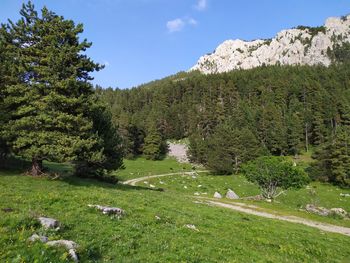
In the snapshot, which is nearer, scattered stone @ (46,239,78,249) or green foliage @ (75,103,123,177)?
scattered stone @ (46,239,78,249)

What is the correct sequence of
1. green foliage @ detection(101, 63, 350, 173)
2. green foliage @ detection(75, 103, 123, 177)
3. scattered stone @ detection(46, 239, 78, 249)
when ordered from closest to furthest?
scattered stone @ detection(46, 239, 78, 249)
green foliage @ detection(75, 103, 123, 177)
green foliage @ detection(101, 63, 350, 173)

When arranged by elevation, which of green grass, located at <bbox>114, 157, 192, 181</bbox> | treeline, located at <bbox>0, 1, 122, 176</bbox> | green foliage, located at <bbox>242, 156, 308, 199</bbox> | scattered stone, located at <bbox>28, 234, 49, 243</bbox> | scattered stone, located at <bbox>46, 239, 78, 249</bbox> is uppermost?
treeline, located at <bbox>0, 1, 122, 176</bbox>

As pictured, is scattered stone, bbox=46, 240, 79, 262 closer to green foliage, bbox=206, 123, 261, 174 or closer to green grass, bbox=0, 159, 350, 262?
green grass, bbox=0, 159, 350, 262

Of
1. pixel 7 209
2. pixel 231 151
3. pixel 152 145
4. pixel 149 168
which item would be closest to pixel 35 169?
pixel 7 209

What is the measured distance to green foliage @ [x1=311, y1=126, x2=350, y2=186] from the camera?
81.0 m

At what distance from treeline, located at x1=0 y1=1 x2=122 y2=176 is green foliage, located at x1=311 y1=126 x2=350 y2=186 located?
67.5m

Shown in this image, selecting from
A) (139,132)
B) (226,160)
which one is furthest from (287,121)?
(139,132)

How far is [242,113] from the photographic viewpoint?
14050 cm

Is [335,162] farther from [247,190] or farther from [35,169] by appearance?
[35,169]

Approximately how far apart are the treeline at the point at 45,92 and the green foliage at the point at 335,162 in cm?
6747

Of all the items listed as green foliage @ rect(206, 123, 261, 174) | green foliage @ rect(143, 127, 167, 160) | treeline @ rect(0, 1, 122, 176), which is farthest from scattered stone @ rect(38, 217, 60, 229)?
green foliage @ rect(143, 127, 167, 160)

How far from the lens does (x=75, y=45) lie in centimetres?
3619

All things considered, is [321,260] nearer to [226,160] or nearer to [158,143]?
[226,160]

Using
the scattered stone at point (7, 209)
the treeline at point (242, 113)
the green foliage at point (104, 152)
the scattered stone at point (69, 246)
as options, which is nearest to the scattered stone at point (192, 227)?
the scattered stone at point (69, 246)
